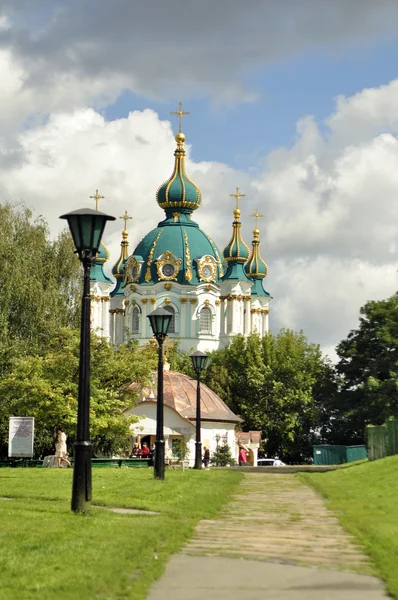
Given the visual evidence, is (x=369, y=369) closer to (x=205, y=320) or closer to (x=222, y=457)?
(x=222, y=457)

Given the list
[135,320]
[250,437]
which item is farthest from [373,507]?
[135,320]

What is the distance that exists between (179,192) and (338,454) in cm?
6472

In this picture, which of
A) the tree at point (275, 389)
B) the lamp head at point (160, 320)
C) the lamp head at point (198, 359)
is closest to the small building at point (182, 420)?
the tree at point (275, 389)

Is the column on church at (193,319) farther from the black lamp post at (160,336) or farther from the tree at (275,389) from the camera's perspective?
the black lamp post at (160,336)

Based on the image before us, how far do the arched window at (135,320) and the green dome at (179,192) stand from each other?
1107 cm

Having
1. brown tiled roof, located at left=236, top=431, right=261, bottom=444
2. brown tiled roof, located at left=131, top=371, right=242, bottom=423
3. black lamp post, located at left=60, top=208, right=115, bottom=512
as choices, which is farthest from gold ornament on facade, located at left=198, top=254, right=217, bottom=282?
black lamp post, located at left=60, top=208, right=115, bottom=512

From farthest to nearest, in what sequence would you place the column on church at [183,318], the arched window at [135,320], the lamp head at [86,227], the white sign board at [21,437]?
the arched window at [135,320] → the column on church at [183,318] → the white sign board at [21,437] → the lamp head at [86,227]

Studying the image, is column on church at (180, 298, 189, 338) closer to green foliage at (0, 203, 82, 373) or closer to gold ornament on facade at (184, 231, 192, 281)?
gold ornament on facade at (184, 231, 192, 281)

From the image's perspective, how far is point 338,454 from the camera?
202 feet

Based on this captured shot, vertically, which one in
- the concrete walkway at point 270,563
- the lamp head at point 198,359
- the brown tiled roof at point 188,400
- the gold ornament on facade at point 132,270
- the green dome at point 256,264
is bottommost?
the concrete walkway at point 270,563

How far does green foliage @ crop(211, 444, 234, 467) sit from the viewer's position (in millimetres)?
64750

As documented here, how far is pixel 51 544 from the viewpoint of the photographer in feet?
42.4

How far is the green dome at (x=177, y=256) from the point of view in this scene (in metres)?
121

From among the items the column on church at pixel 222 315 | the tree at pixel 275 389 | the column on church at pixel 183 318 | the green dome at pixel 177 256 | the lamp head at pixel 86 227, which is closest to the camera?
the lamp head at pixel 86 227
